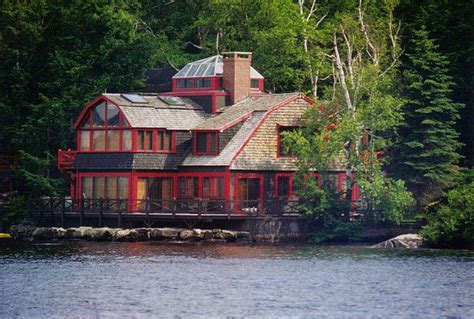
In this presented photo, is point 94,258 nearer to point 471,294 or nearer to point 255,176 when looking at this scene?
point 255,176

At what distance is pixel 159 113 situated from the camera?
85.9 meters

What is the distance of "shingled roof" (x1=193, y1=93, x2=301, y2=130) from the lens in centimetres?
8444

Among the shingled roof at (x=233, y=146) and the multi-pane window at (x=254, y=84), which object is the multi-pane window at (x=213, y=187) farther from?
the multi-pane window at (x=254, y=84)

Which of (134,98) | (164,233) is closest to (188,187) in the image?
(164,233)

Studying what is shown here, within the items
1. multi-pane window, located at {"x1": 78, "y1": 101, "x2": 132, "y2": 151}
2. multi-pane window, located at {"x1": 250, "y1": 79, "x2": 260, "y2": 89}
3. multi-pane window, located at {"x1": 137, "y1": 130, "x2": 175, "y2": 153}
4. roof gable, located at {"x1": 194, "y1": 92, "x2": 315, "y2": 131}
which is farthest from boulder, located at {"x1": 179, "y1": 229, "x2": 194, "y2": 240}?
multi-pane window, located at {"x1": 250, "y1": 79, "x2": 260, "y2": 89}

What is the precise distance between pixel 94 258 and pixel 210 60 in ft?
69.7

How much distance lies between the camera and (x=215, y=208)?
3246 inches

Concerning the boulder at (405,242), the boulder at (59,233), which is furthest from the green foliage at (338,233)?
the boulder at (59,233)

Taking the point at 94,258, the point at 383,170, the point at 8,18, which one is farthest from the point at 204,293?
the point at 8,18

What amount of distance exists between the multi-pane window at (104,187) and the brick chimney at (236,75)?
7823 millimetres

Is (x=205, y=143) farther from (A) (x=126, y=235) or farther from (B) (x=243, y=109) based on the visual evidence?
(A) (x=126, y=235)

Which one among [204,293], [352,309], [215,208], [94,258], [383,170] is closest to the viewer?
[352,309]

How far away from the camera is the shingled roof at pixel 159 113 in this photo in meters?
84.8

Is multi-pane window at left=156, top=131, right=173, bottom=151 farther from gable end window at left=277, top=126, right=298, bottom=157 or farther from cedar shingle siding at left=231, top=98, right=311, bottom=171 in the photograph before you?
gable end window at left=277, top=126, right=298, bottom=157
